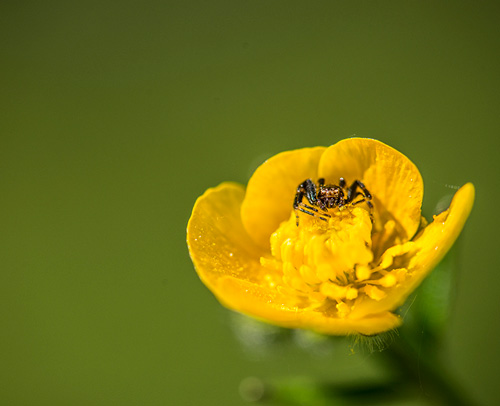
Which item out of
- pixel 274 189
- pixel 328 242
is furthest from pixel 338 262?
pixel 274 189

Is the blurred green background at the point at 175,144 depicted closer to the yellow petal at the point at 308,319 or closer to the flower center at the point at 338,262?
the flower center at the point at 338,262

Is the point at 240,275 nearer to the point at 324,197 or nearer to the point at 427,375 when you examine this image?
the point at 324,197

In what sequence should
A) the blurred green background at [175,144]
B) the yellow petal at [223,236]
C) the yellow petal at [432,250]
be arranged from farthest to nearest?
the blurred green background at [175,144] → the yellow petal at [223,236] → the yellow petal at [432,250]

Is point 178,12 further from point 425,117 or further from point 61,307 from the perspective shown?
point 61,307

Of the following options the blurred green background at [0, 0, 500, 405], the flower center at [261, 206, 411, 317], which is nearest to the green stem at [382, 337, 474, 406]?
the flower center at [261, 206, 411, 317]

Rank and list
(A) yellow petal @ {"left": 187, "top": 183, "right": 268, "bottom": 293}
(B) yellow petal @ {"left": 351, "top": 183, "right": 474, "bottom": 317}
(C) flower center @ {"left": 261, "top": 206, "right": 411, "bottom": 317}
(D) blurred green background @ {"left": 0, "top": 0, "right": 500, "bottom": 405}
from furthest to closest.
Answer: (D) blurred green background @ {"left": 0, "top": 0, "right": 500, "bottom": 405}
(A) yellow petal @ {"left": 187, "top": 183, "right": 268, "bottom": 293}
(C) flower center @ {"left": 261, "top": 206, "right": 411, "bottom": 317}
(B) yellow petal @ {"left": 351, "top": 183, "right": 474, "bottom": 317}

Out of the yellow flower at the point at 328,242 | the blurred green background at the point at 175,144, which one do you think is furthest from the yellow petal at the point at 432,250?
the blurred green background at the point at 175,144

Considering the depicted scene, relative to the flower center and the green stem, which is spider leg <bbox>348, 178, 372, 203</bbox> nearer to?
the flower center

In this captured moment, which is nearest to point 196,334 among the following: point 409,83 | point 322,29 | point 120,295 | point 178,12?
point 120,295
